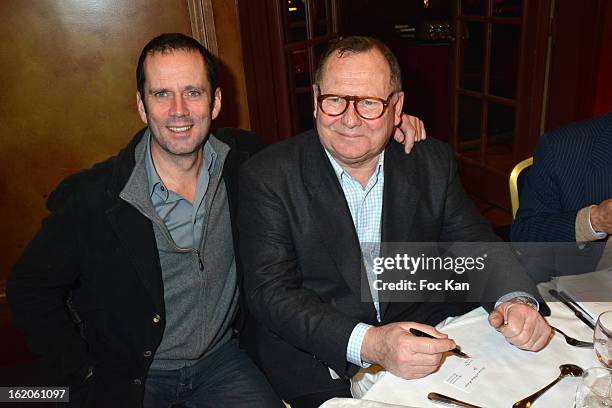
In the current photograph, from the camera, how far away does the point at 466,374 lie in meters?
1.15

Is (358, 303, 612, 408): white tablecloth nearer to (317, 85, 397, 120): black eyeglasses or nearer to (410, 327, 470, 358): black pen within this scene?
(410, 327, 470, 358): black pen

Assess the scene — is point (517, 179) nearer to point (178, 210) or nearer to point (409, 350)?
point (409, 350)

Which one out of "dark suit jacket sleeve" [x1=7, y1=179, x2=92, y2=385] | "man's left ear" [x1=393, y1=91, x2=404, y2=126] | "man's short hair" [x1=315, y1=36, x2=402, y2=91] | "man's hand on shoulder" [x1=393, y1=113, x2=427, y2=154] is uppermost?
"man's short hair" [x1=315, y1=36, x2=402, y2=91]

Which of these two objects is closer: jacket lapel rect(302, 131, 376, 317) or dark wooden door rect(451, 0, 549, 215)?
jacket lapel rect(302, 131, 376, 317)

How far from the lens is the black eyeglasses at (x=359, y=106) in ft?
4.96

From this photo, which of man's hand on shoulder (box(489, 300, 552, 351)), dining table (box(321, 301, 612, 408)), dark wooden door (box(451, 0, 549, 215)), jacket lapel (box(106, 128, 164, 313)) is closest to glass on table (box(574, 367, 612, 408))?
dining table (box(321, 301, 612, 408))

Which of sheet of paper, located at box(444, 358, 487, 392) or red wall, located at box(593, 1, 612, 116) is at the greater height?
red wall, located at box(593, 1, 612, 116)

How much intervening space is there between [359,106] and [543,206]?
829mm

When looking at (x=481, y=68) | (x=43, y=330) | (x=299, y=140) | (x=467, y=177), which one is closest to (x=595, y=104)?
(x=481, y=68)

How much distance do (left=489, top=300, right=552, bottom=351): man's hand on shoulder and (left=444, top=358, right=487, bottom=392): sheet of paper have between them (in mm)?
109

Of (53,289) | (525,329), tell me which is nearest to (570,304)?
(525,329)

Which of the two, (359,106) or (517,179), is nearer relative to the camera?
(359,106)

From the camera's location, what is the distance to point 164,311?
66.2 inches

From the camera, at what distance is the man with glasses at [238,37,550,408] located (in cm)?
150
